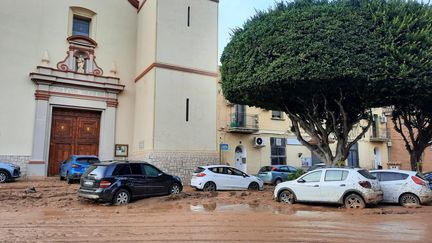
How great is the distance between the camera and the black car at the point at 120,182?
11.8 meters

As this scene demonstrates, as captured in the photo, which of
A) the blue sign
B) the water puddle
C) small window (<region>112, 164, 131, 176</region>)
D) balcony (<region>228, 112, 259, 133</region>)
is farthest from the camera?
balcony (<region>228, 112, 259, 133</region>)

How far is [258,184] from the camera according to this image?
18.3 metres

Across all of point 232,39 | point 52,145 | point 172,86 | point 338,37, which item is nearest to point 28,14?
point 52,145

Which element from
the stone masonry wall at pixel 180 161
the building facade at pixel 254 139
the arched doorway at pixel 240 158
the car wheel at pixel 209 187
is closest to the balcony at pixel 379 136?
the building facade at pixel 254 139

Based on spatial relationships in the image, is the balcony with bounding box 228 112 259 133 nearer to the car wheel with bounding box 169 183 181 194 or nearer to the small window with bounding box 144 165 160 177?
the car wheel with bounding box 169 183 181 194

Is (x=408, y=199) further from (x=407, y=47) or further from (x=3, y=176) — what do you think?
(x=3, y=176)

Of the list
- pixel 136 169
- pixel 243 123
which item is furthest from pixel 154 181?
pixel 243 123

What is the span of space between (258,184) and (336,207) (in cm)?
640

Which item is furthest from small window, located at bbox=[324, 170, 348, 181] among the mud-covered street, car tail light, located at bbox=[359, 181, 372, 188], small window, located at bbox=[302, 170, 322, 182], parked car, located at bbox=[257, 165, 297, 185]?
parked car, located at bbox=[257, 165, 297, 185]

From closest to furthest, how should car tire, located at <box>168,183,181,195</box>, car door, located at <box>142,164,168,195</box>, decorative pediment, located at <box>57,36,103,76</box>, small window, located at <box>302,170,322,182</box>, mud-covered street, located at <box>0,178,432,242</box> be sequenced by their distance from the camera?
mud-covered street, located at <box>0,178,432,242</box> < small window, located at <box>302,170,322,182</box> < car door, located at <box>142,164,168,195</box> < car tire, located at <box>168,183,181,195</box> < decorative pediment, located at <box>57,36,103,76</box>

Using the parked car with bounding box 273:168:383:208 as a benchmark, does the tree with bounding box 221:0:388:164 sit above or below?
above

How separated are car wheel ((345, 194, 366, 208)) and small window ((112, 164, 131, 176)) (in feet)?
24.9

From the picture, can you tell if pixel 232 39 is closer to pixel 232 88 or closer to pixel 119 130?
pixel 232 88

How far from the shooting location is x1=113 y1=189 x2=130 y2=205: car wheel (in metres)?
12.0
